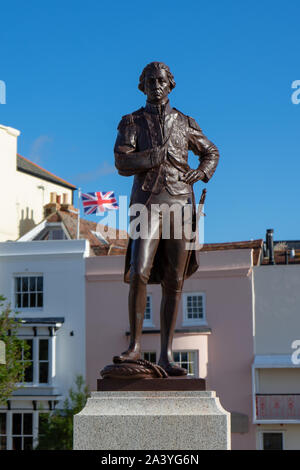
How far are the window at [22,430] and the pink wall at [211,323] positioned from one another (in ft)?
10.4

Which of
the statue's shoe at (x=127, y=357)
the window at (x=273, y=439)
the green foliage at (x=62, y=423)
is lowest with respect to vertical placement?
the window at (x=273, y=439)

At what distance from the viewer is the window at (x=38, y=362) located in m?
38.0

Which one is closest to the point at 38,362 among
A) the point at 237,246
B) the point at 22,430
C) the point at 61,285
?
the point at 22,430

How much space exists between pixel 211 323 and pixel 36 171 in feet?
56.7

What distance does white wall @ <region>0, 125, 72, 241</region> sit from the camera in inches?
1758

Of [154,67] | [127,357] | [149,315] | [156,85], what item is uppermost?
[154,67]

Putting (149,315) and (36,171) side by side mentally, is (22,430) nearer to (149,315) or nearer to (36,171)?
(149,315)

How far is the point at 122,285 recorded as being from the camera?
38625 mm

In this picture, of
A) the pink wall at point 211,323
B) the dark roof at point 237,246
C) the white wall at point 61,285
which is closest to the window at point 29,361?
the white wall at point 61,285

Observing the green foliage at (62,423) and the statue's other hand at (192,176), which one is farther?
Result: the green foliage at (62,423)

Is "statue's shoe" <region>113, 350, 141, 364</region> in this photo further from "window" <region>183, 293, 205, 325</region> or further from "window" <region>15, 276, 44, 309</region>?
"window" <region>15, 276, 44, 309</region>

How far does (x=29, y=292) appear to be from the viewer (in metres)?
39.2

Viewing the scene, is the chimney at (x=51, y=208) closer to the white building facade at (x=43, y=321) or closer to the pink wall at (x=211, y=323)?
the white building facade at (x=43, y=321)
